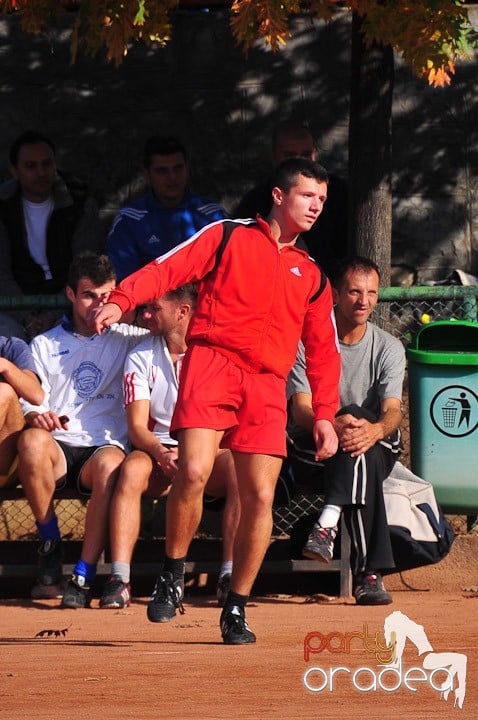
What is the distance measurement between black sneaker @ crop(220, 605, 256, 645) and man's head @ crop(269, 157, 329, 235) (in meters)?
1.84

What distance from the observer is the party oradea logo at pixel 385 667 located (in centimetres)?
598

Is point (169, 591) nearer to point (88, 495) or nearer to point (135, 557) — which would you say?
point (88, 495)

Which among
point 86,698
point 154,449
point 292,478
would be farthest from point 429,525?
point 86,698

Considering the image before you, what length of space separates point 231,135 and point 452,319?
3.89 metres

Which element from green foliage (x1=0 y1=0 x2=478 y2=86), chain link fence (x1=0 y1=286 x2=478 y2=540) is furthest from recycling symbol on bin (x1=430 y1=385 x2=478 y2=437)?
green foliage (x1=0 y1=0 x2=478 y2=86)

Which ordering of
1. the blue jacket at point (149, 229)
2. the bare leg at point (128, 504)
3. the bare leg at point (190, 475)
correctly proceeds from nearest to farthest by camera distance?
the bare leg at point (190, 475) < the bare leg at point (128, 504) < the blue jacket at point (149, 229)

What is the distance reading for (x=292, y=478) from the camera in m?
8.57

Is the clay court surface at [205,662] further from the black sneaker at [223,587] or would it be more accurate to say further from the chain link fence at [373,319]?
the chain link fence at [373,319]

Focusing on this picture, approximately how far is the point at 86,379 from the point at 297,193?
2312 millimetres

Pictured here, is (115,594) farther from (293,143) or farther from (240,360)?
(293,143)

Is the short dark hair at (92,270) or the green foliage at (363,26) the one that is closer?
the short dark hair at (92,270)

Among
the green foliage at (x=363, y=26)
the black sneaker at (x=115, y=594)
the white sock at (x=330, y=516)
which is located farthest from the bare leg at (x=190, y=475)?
the green foliage at (x=363, y=26)

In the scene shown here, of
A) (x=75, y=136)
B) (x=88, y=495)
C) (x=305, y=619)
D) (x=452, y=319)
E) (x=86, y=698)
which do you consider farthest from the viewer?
(x=75, y=136)

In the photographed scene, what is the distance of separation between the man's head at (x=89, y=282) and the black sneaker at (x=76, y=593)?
1.57m
